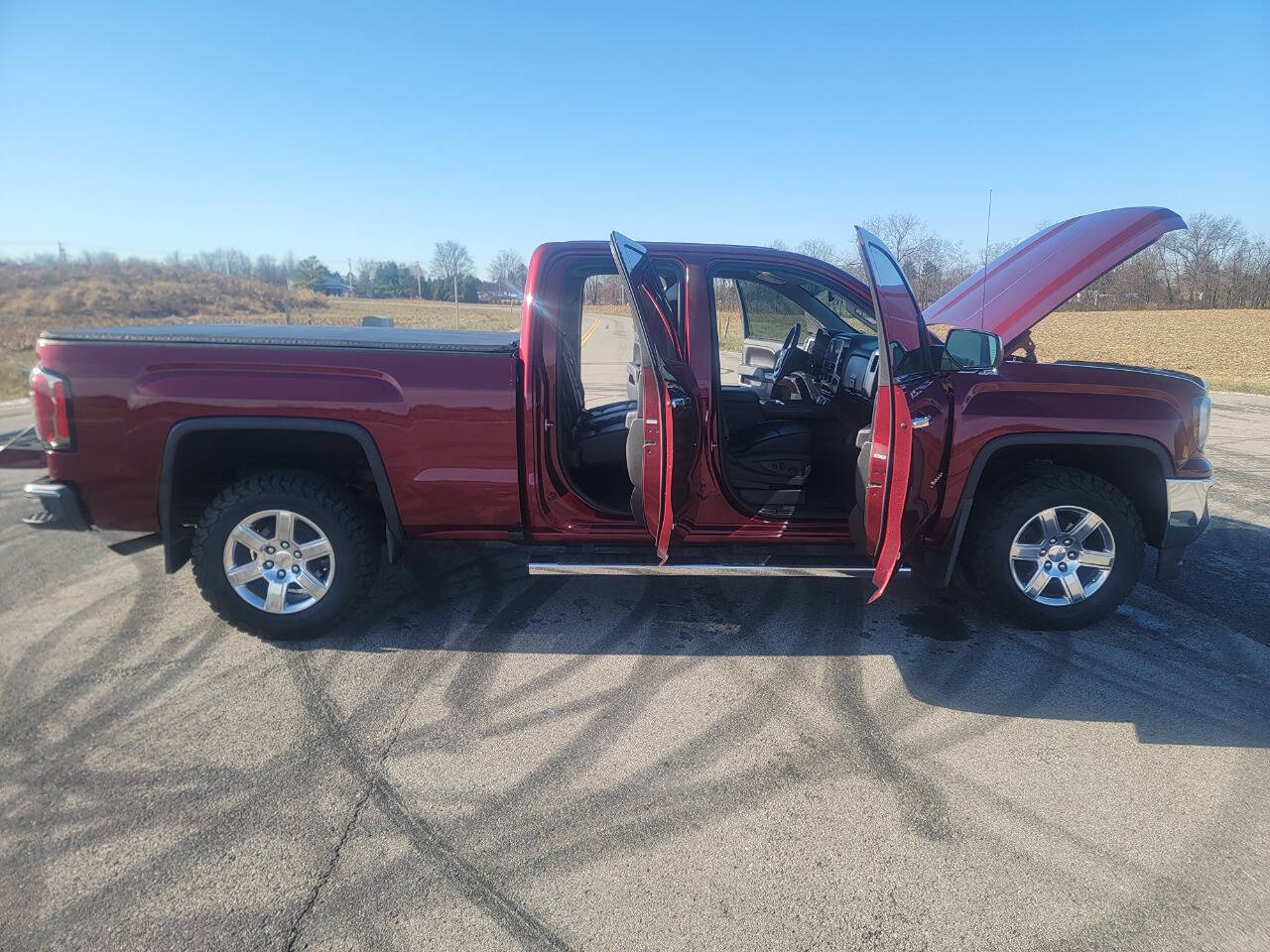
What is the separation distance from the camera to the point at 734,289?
4.30 m

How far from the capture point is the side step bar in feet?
11.7

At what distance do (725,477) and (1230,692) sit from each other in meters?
2.44

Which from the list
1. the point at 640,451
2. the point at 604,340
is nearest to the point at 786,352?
the point at 640,451

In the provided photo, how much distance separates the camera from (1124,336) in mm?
33531

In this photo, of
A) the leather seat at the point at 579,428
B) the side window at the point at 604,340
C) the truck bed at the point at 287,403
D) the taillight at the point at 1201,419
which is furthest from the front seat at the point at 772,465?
the taillight at the point at 1201,419

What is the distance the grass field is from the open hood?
11374mm

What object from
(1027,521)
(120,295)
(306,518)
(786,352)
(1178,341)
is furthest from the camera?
(120,295)

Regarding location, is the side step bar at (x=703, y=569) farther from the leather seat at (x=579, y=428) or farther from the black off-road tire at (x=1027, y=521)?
the leather seat at (x=579, y=428)

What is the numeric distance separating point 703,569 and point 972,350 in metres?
1.61

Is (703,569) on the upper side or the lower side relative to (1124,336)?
lower

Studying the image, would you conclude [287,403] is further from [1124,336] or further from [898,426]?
[1124,336]

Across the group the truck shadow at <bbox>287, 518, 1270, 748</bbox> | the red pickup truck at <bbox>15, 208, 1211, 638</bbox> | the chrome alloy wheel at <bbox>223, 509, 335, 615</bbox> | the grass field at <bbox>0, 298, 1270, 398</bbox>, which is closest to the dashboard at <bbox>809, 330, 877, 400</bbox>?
the red pickup truck at <bbox>15, 208, 1211, 638</bbox>

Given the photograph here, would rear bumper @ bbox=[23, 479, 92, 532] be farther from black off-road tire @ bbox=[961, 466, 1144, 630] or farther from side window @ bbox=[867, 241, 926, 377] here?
black off-road tire @ bbox=[961, 466, 1144, 630]

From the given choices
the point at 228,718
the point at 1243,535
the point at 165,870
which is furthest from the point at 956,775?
the point at 1243,535
